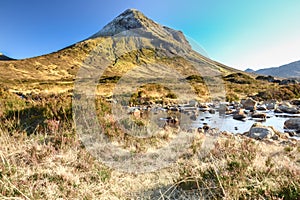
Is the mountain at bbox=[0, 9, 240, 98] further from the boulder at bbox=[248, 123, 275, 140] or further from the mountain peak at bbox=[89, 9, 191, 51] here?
the boulder at bbox=[248, 123, 275, 140]

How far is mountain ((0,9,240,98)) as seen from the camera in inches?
2571

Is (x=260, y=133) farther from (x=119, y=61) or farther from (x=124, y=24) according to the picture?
(x=124, y=24)

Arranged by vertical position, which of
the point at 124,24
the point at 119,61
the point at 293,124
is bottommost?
the point at 293,124

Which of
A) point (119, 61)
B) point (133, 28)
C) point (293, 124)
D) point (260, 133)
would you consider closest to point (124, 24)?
point (133, 28)

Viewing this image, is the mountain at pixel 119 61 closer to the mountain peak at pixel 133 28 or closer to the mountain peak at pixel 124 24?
the mountain peak at pixel 133 28

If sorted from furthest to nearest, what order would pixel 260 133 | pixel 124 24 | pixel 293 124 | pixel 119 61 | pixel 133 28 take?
pixel 124 24, pixel 133 28, pixel 119 61, pixel 293 124, pixel 260 133

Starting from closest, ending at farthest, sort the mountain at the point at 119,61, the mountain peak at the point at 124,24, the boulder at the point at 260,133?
1. the boulder at the point at 260,133
2. the mountain at the point at 119,61
3. the mountain peak at the point at 124,24

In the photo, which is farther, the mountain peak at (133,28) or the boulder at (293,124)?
the mountain peak at (133,28)

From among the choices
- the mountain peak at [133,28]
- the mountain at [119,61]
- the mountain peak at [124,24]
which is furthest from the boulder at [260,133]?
the mountain peak at [124,24]

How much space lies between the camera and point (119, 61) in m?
92.6

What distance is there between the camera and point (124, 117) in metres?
6.70

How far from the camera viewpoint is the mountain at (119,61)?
6531 centimetres

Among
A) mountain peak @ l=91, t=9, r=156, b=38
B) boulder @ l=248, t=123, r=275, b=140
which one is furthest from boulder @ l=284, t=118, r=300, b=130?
mountain peak @ l=91, t=9, r=156, b=38

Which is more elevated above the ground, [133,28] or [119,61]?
[133,28]
